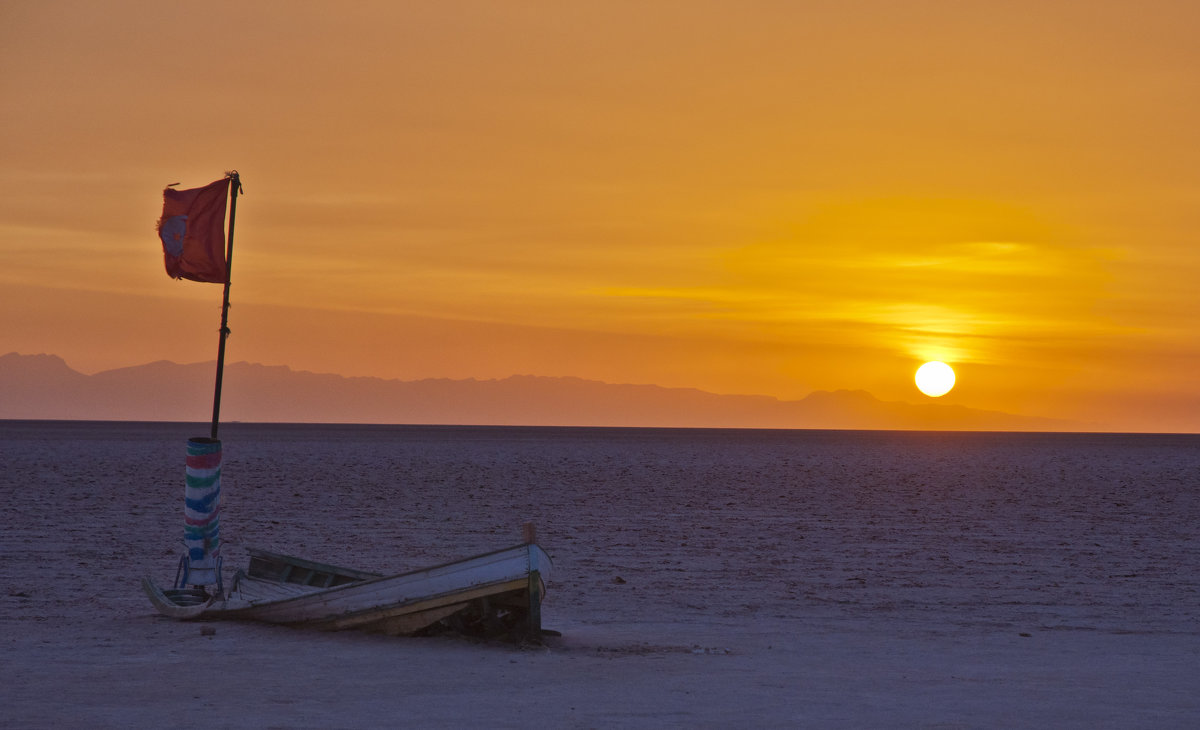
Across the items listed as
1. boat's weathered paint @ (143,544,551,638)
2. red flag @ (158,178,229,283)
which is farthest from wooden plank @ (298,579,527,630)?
red flag @ (158,178,229,283)

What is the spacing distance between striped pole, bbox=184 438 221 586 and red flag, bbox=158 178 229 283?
2183 mm

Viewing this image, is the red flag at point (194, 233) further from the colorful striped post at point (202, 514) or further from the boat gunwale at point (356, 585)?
the boat gunwale at point (356, 585)

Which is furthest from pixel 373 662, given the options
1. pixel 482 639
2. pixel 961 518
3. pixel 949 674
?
pixel 961 518

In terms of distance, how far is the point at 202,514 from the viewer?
52.1ft

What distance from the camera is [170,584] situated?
19.5 m

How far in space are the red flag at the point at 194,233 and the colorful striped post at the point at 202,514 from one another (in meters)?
2.17

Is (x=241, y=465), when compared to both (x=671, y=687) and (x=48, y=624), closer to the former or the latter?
(x=48, y=624)

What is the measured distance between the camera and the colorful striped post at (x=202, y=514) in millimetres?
15633

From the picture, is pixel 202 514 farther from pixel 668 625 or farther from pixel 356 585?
pixel 668 625

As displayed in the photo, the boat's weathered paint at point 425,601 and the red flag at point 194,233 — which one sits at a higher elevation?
Answer: the red flag at point 194,233

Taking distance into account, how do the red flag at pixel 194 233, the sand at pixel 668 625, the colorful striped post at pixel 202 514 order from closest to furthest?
the sand at pixel 668 625
the colorful striped post at pixel 202 514
the red flag at pixel 194 233

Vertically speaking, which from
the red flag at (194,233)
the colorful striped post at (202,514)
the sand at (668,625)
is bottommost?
the sand at (668,625)

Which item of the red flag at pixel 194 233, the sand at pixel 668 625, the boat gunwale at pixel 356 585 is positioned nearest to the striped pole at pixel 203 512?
the sand at pixel 668 625

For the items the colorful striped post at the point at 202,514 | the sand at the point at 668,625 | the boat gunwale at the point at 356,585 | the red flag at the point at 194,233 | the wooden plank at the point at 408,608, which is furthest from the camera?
the red flag at the point at 194,233
